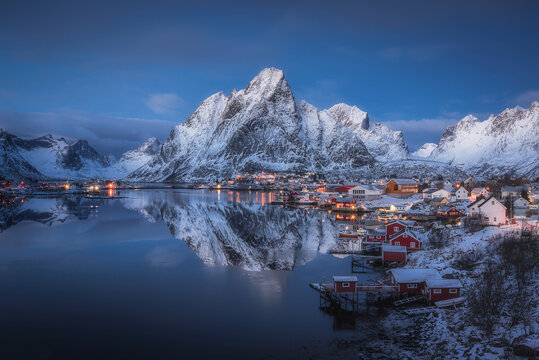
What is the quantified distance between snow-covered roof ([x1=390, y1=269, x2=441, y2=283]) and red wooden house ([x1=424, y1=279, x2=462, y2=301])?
1047 millimetres

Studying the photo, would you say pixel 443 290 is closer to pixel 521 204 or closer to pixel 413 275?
pixel 413 275

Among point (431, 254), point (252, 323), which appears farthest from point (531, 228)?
point (252, 323)

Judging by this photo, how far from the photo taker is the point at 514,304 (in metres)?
18.9

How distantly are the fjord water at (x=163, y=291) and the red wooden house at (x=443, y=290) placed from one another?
5966 millimetres

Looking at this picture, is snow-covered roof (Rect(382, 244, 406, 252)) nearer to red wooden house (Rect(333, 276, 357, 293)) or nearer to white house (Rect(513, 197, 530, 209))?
red wooden house (Rect(333, 276, 357, 293))

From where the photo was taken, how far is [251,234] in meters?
48.6

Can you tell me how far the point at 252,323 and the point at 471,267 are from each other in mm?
15339

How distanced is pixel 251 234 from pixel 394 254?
65.7 ft

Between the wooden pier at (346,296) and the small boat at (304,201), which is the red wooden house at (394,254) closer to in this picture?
the wooden pier at (346,296)

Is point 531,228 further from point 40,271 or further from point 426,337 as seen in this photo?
point 40,271

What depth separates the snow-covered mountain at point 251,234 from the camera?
3625cm

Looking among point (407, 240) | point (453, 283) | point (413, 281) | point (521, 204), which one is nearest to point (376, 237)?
point (407, 240)

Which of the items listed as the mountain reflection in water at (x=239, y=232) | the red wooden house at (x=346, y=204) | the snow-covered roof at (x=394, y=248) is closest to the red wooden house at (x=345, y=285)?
the mountain reflection in water at (x=239, y=232)

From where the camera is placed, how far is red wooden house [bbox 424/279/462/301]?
73.1 ft
